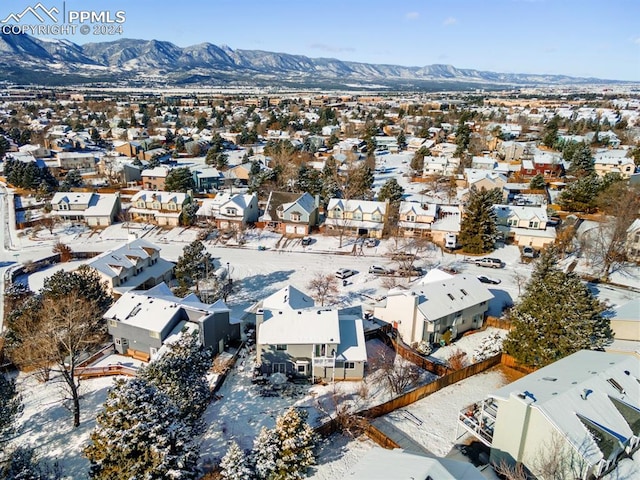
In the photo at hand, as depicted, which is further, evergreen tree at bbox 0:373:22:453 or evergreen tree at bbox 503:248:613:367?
evergreen tree at bbox 503:248:613:367

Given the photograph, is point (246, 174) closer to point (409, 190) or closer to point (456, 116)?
point (409, 190)

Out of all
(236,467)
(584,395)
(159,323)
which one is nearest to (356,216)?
(159,323)

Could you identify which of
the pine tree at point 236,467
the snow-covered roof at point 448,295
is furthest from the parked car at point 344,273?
the pine tree at point 236,467

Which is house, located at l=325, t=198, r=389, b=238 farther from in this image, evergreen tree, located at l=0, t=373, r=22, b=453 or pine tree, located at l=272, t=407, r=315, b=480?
evergreen tree, located at l=0, t=373, r=22, b=453

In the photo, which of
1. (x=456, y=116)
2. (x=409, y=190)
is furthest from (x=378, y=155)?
(x=456, y=116)

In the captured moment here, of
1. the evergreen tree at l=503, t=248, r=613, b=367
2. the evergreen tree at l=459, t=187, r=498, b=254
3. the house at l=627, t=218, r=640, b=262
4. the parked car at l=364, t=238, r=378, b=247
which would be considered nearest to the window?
the evergreen tree at l=503, t=248, r=613, b=367
